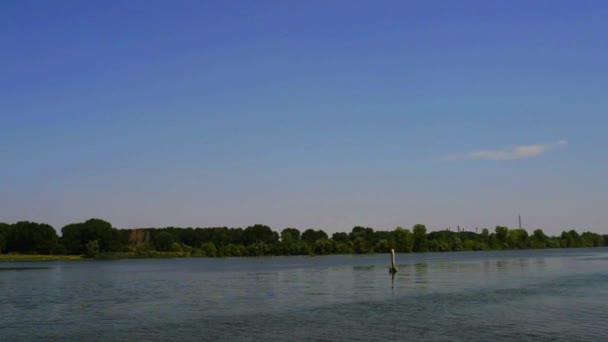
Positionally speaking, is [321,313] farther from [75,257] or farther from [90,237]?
[90,237]

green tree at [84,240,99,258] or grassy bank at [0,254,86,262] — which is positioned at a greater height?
green tree at [84,240,99,258]

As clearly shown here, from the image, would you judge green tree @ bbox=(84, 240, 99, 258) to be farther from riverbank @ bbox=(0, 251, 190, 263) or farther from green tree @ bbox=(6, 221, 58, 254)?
green tree @ bbox=(6, 221, 58, 254)

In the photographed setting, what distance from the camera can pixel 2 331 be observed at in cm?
3275

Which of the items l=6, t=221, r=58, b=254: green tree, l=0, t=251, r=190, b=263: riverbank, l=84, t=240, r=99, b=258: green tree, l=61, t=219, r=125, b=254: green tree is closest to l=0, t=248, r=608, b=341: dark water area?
l=0, t=251, r=190, b=263: riverbank

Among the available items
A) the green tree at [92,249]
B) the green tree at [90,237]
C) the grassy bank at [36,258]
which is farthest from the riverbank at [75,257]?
the green tree at [90,237]

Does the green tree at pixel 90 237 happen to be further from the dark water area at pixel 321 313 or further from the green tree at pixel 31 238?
the dark water area at pixel 321 313

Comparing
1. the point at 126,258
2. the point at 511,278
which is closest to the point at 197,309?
the point at 511,278

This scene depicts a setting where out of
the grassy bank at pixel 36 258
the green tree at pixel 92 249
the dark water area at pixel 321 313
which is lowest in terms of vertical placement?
the dark water area at pixel 321 313

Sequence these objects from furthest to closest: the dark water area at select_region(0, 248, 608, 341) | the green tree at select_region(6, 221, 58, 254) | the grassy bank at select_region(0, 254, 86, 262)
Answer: the green tree at select_region(6, 221, 58, 254) → the grassy bank at select_region(0, 254, 86, 262) → the dark water area at select_region(0, 248, 608, 341)

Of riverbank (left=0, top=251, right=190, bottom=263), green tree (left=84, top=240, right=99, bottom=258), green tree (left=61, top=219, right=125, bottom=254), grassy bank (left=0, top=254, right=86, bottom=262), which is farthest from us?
green tree (left=61, top=219, right=125, bottom=254)

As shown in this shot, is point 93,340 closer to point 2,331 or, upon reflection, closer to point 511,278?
point 2,331

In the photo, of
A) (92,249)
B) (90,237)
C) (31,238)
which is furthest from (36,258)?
(90,237)

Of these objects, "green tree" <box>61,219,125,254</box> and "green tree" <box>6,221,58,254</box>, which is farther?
"green tree" <box>61,219,125,254</box>

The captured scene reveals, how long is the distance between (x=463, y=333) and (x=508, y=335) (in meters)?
1.97
